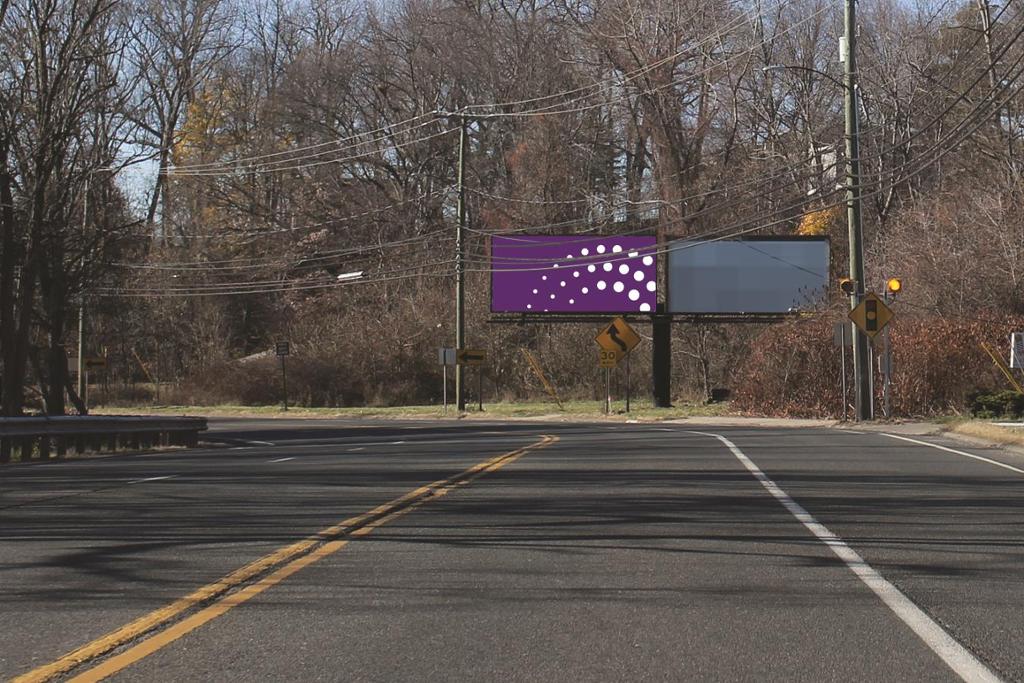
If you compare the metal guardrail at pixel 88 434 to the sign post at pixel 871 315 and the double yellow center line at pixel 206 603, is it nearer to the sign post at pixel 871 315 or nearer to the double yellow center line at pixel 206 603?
the double yellow center line at pixel 206 603

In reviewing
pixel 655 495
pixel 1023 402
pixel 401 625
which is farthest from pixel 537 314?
pixel 401 625

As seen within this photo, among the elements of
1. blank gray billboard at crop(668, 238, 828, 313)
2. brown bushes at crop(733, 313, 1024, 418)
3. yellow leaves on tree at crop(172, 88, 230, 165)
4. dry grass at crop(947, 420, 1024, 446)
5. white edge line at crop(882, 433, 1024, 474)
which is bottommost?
white edge line at crop(882, 433, 1024, 474)

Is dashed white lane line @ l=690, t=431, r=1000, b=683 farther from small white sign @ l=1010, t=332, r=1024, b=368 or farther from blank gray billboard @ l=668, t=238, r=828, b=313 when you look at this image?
blank gray billboard @ l=668, t=238, r=828, b=313

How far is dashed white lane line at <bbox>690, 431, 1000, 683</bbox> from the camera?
6.10m

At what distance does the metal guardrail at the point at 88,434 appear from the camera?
20.8m

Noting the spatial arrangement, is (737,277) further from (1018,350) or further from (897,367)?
(1018,350)

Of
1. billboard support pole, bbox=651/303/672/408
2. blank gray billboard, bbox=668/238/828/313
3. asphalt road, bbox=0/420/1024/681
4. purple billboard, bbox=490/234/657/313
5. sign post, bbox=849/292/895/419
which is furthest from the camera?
billboard support pole, bbox=651/303/672/408

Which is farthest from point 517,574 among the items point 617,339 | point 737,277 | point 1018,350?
point 737,277

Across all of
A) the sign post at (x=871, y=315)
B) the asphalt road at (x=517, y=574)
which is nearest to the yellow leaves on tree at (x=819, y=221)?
the sign post at (x=871, y=315)

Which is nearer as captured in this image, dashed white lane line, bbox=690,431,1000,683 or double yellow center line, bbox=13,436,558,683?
dashed white lane line, bbox=690,431,1000,683

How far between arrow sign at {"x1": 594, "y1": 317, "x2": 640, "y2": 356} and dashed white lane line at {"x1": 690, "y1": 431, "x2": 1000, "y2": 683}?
28.2m

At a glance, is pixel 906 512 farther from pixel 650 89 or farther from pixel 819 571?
pixel 650 89

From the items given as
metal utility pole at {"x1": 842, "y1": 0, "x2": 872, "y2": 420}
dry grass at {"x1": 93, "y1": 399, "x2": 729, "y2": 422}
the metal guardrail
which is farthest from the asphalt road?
dry grass at {"x1": 93, "y1": 399, "x2": 729, "y2": 422}

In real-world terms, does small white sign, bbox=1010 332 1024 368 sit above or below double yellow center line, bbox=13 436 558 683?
above
